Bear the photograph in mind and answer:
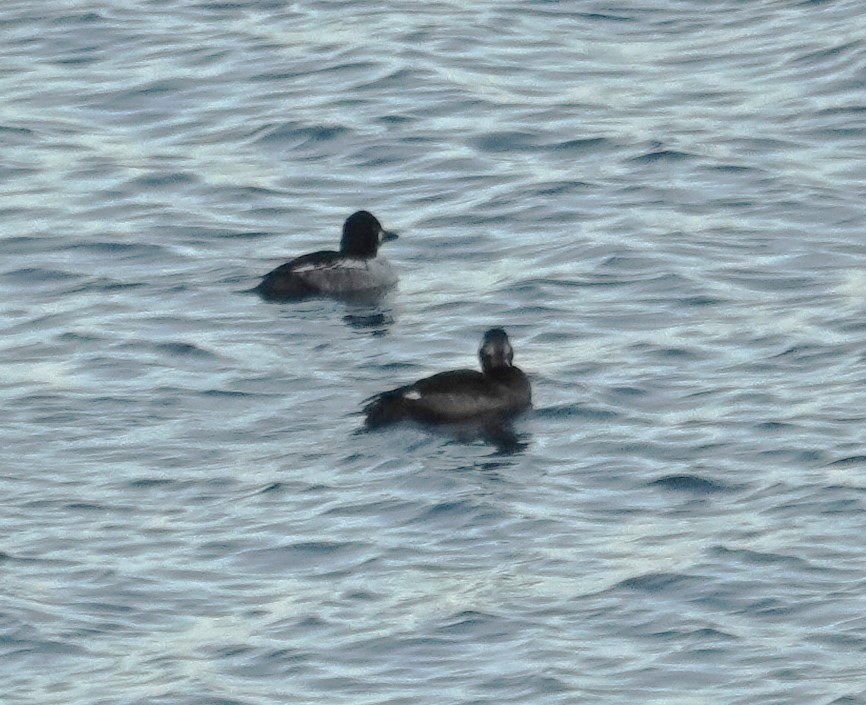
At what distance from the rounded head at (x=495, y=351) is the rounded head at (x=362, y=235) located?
2.60 m

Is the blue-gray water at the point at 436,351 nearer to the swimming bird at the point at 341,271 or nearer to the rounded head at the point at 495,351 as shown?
the swimming bird at the point at 341,271

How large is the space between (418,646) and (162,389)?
434cm

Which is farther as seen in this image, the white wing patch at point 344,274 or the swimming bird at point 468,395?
the white wing patch at point 344,274

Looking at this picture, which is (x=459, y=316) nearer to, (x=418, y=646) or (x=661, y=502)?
(x=661, y=502)

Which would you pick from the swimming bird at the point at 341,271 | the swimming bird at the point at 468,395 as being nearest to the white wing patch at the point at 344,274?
the swimming bird at the point at 341,271

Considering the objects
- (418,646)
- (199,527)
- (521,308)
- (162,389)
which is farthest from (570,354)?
(418,646)

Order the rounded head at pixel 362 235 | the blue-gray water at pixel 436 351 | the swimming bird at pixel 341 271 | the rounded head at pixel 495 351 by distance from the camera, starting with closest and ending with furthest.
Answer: the blue-gray water at pixel 436 351, the rounded head at pixel 495 351, the swimming bird at pixel 341 271, the rounded head at pixel 362 235

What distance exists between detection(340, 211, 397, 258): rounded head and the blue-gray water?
0.40 metres

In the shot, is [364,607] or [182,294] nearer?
[364,607]

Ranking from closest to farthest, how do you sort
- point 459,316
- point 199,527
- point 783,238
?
1. point 199,527
2. point 459,316
3. point 783,238

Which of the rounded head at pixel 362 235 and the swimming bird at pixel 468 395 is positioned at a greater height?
the rounded head at pixel 362 235

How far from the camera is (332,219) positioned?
1978 centimetres

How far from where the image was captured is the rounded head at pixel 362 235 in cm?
1800

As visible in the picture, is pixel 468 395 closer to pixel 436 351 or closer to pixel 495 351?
pixel 495 351
